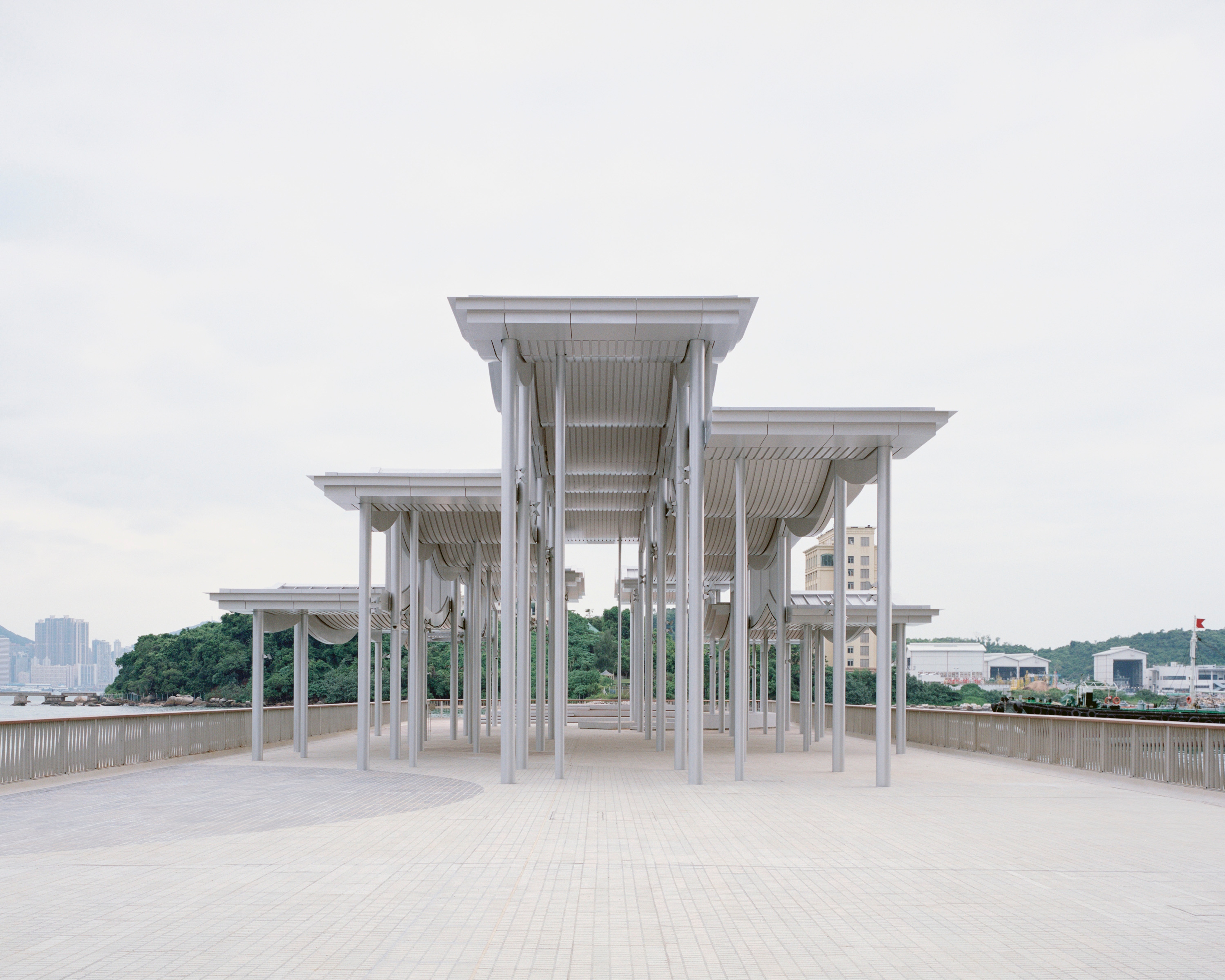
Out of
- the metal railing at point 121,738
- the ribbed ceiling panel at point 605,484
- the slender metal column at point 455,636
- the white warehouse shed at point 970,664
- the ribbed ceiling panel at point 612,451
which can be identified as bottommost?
the white warehouse shed at point 970,664

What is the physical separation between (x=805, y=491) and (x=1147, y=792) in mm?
8149

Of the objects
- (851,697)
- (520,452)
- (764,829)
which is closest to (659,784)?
(764,829)

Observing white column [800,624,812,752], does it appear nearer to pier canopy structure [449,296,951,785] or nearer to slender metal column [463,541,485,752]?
pier canopy structure [449,296,951,785]

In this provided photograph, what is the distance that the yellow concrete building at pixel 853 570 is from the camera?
11706 cm

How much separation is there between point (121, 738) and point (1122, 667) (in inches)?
5685

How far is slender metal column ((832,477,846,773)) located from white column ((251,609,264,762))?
10946mm

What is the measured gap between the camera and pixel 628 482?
30438mm

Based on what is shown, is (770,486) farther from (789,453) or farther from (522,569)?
(522,569)

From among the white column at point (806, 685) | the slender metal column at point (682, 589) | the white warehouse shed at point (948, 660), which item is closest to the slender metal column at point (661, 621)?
the white column at point (806, 685)

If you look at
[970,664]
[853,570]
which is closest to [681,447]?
[853,570]

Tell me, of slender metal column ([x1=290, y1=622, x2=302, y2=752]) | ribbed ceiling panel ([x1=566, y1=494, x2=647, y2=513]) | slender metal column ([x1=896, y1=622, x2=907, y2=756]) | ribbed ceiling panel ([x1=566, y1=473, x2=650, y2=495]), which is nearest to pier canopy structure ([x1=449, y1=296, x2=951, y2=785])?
slender metal column ([x1=896, y1=622, x2=907, y2=756])

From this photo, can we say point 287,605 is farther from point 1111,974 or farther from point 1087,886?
point 1111,974

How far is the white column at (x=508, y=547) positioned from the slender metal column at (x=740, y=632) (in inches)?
139

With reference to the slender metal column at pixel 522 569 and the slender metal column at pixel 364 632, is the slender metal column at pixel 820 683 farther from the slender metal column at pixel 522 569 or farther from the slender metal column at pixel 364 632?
the slender metal column at pixel 364 632
